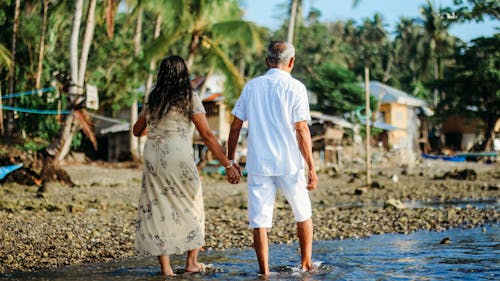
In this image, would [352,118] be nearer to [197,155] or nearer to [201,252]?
[197,155]

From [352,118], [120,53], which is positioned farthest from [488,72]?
[120,53]

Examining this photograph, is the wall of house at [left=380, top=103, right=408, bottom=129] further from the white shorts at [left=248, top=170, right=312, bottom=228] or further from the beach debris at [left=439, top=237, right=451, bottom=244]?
the white shorts at [left=248, top=170, right=312, bottom=228]

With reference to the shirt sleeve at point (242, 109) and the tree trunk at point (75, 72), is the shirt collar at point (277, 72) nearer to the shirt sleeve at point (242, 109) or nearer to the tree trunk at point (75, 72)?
the shirt sleeve at point (242, 109)

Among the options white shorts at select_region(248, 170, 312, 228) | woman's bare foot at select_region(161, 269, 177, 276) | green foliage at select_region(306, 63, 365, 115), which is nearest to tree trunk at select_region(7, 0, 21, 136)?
woman's bare foot at select_region(161, 269, 177, 276)

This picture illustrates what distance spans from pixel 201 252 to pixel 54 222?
274 centimetres

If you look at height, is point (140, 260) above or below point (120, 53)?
below

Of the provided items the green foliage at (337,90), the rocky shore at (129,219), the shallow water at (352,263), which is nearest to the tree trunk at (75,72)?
the rocky shore at (129,219)

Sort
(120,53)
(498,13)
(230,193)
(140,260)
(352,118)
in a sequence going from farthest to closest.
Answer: (352,118) < (120,53) < (498,13) < (230,193) < (140,260)

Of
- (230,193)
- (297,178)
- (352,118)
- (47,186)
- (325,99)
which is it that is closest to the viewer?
(297,178)

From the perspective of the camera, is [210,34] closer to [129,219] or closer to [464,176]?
[464,176]

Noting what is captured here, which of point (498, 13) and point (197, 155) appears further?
point (197, 155)

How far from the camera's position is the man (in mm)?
4809

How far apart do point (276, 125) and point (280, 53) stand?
0.55m

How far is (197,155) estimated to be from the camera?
1283 inches
